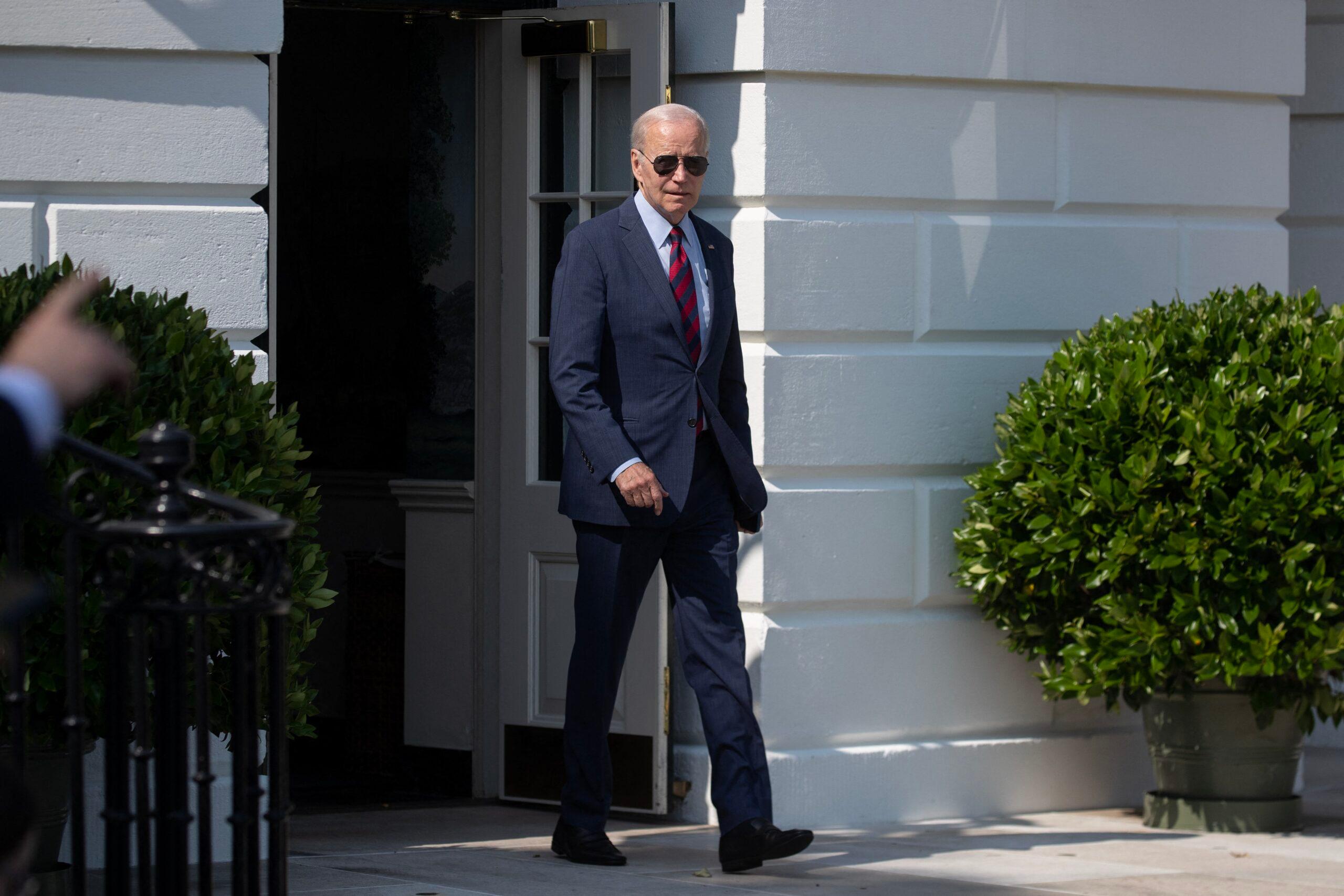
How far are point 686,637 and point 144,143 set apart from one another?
2.04 meters

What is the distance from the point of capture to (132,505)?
15.1ft

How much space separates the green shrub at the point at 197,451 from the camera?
464cm

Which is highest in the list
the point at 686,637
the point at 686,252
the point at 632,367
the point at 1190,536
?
the point at 686,252

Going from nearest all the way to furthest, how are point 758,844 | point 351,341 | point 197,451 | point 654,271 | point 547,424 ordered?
point 197,451
point 758,844
point 654,271
point 547,424
point 351,341

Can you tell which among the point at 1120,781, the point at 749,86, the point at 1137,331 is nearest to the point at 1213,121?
the point at 1137,331

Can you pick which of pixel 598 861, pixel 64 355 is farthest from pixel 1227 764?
pixel 64 355

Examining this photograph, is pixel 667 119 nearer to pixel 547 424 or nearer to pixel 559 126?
pixel 559 126

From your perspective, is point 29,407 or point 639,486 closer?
point 29,407

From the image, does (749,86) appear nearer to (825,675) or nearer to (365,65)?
(825,675)

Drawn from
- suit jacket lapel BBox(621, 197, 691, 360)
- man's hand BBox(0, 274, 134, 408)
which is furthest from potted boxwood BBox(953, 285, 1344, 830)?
man's hand BBox(0, 274, 134, 408)

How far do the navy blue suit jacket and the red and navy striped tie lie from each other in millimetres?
20

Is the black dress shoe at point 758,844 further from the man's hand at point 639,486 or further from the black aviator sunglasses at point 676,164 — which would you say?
the black aviator sunglasses at point 676,164

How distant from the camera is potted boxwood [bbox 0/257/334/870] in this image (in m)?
4.64

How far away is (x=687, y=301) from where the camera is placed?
5609mm
